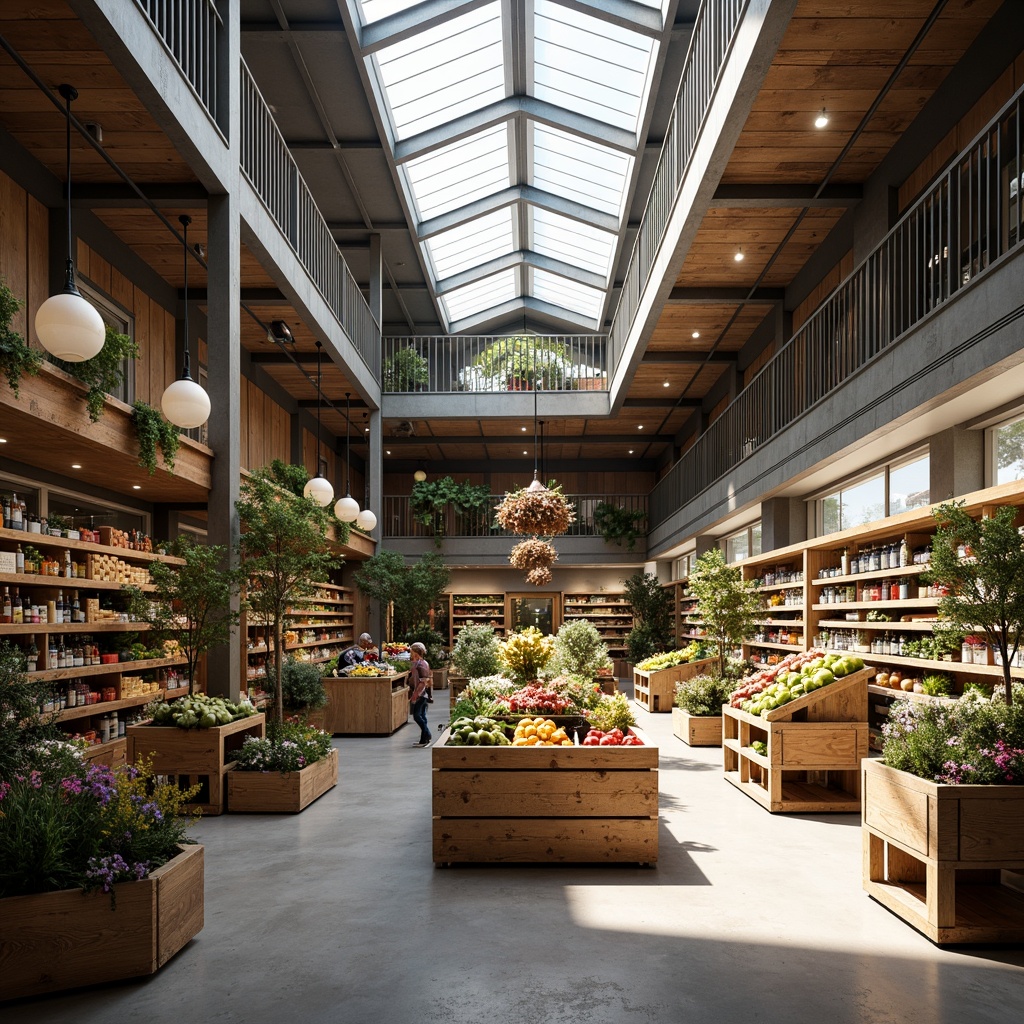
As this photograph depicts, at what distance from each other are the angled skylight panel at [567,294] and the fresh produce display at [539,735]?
16.7 m

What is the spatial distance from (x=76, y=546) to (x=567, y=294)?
17149 mm

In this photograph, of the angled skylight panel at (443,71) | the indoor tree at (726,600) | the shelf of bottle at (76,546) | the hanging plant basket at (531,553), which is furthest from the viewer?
the hanging plant basket at (531,553)

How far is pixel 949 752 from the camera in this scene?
15.1 ft

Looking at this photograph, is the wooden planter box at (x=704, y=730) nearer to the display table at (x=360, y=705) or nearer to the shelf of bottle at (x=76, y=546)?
the display table at (x=360, y=705)

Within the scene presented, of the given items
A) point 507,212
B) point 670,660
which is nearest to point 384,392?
point 507,212

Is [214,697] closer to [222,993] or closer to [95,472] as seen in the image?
[95,472]

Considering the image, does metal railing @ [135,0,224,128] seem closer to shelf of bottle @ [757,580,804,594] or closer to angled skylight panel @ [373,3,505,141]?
angled skylight panel @ [373,3,505,141]

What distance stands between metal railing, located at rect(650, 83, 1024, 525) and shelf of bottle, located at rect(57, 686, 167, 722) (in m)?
7.15

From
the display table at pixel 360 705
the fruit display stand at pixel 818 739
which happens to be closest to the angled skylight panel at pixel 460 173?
the display table at pixel 360 705

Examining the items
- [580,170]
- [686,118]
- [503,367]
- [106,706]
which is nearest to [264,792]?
[106,706]

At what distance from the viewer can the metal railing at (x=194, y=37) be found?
22.9 feet

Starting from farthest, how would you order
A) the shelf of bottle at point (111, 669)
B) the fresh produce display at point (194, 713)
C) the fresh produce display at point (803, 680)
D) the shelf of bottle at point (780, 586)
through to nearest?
1. the shelf of bottle at point (780, 586)
2. the fresh produce display at point (803, 680)
3. the fresh produce display at point (194, 713)
4. the shelf of bottle at point (111, 669)

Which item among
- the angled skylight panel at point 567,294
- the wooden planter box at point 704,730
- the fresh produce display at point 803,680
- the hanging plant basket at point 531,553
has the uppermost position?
the angled skylight panel at point 567,294

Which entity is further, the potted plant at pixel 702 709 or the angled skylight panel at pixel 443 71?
the angled skylight panel at pixel 443 71
